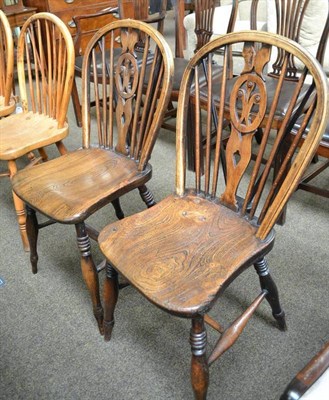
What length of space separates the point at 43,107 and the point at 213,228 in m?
1.23

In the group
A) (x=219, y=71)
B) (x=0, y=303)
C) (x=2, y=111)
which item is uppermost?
(x=219, y=71)

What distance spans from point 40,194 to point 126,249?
0.45 m

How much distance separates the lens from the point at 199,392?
103cm

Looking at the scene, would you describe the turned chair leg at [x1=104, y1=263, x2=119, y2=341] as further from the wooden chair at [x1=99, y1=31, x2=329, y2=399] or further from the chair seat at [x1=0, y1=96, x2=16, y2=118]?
the chair seat at [x1=0, y1=96, x2=16, y2=118]

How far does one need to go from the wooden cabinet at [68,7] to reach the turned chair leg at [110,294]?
A: 3.04m

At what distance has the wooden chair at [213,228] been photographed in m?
0.98

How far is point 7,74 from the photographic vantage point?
204cm

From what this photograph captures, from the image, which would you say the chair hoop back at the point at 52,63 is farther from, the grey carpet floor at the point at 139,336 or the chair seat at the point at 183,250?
the chair seat at the point at 183,250

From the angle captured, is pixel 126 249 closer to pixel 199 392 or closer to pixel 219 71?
pixel 199 392

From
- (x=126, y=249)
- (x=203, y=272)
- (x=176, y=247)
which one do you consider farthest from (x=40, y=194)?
(x=203, y=272)

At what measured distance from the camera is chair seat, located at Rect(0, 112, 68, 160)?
169cm

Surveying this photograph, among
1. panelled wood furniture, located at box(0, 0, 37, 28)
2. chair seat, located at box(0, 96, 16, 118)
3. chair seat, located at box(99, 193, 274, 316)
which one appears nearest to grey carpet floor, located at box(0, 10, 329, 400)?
chair seat, located at box(99, 193, 274, 316)

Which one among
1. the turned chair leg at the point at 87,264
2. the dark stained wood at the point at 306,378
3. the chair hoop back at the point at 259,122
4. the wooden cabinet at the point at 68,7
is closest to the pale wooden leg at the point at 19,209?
the turned chair leg at the point at 87,264

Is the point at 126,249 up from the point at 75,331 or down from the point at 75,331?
up
